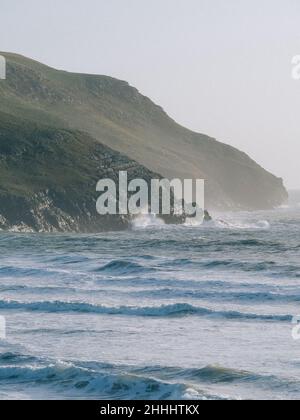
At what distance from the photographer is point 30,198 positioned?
122 m

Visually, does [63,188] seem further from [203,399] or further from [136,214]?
[203,399]

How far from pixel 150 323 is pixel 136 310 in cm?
378

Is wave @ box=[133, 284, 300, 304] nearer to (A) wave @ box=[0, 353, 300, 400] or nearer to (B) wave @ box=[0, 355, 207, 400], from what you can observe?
(A) wave @ box=[0, 353, 300, 400]

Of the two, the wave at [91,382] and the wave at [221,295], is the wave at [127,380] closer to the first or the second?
the wave at [91,382]

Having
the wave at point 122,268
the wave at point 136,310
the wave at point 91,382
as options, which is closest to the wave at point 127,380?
the wave at point 91,382

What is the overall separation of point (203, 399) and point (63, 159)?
375ft

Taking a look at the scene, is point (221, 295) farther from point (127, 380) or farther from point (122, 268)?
point (127, 380)

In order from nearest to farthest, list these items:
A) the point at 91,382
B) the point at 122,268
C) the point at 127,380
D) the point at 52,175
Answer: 1. the point at 127,380
2. the point at 91,382
3. the point at 122,268
4. the point at 52,175

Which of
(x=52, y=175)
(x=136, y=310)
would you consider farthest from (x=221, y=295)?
A: (x=52, y=175)

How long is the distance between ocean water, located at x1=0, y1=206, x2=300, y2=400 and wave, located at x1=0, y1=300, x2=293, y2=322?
47 mm

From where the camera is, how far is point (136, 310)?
50.3m

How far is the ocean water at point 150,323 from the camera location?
34406mm
